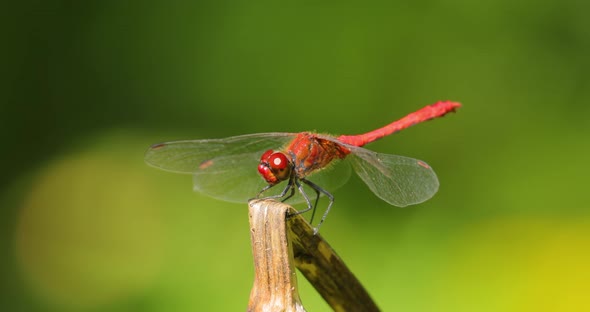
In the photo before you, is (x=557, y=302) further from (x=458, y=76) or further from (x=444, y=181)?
(x=458, y=76)

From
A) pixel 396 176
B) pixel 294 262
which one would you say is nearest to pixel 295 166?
pixel 396 176

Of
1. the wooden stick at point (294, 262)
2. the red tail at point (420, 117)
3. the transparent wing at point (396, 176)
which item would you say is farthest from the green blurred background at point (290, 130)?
the wooden stick at point (294, 262)

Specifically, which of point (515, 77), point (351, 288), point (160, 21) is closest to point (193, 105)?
point (160, 21)

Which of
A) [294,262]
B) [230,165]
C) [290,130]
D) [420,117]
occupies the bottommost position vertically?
[294,262]

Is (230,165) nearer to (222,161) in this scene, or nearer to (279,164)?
(222,161)

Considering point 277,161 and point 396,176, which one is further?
point 396,176

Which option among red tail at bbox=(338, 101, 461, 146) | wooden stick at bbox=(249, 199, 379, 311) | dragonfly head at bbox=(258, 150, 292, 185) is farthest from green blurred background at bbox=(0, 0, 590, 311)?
wooden stick at bbox=(249, 199, 379, 311)

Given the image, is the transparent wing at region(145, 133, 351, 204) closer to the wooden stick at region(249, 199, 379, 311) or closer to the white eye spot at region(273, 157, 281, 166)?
the white eye spot at region(273, 157, 281, 166)

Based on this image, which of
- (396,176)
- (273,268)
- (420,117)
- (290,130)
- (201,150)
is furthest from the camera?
(290,130)
